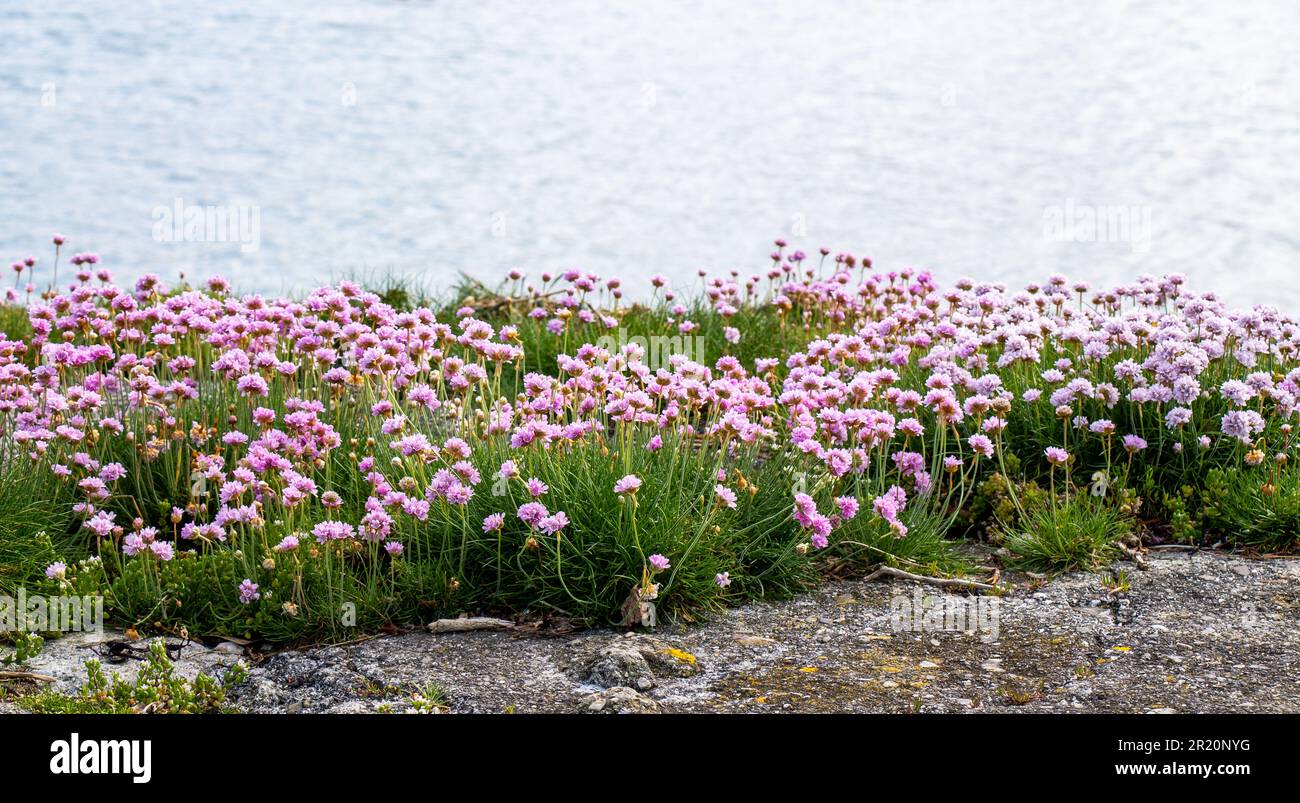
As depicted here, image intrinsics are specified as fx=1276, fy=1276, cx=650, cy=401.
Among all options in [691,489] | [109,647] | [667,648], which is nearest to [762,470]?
[691,489]

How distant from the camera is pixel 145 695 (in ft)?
16.9

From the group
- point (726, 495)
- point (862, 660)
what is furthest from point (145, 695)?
point (862, 660)

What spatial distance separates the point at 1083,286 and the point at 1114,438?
1528 millimetres

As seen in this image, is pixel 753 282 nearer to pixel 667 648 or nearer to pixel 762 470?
pixel 762 470

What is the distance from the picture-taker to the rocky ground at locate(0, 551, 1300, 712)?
16.8 feet

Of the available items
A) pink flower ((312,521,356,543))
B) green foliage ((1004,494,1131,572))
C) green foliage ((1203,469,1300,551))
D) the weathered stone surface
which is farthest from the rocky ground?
green foliage ((1203,469,1300,551))

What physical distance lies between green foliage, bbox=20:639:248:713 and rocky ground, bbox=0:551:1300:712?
137mm

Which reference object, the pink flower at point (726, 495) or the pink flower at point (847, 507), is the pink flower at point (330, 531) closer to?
the pink flower at point (726, 495)

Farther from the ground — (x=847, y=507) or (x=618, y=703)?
(x=847, y=507)

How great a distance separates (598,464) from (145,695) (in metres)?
2.23

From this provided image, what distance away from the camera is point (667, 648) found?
5535 mm

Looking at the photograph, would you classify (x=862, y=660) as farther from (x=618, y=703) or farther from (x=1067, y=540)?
(x=1067, y=540)

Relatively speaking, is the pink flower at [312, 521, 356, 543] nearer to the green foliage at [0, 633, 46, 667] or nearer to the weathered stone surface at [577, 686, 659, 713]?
the green foliage at [0, 633, 46, 667]
